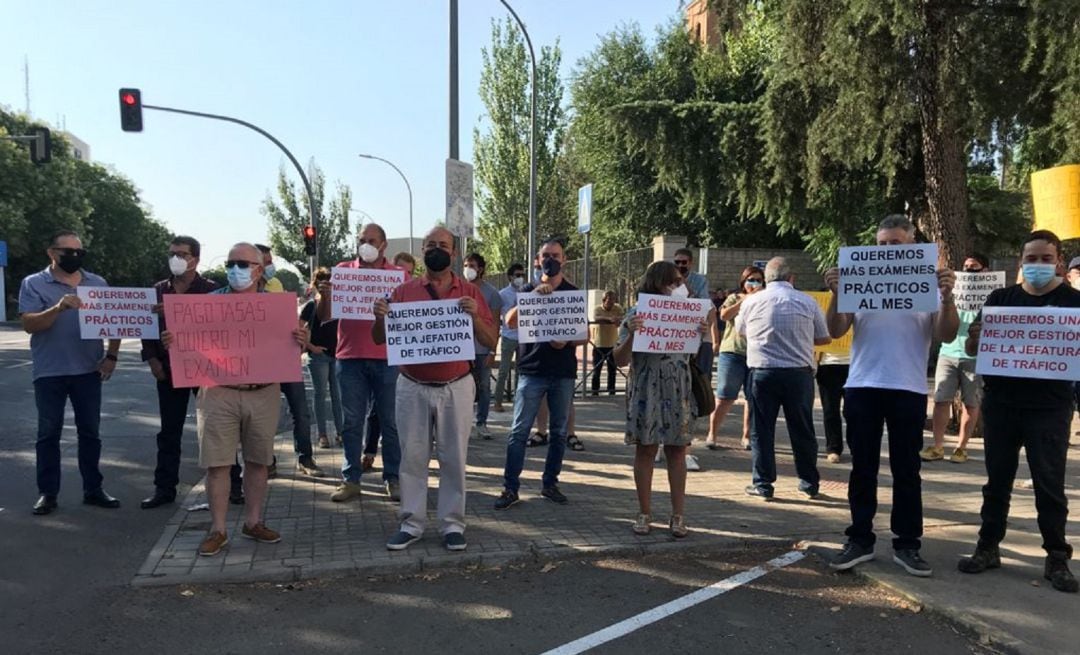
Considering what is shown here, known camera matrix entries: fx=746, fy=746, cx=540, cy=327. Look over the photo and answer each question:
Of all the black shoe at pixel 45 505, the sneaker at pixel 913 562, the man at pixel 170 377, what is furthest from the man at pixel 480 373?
the sneaker at pixel 913 562

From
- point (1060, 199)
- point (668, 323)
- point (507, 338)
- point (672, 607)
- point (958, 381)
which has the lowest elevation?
point (672, 607)

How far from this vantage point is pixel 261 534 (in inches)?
195

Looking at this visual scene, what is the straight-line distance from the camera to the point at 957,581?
434 cm

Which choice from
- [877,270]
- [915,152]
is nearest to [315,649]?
[877,270]

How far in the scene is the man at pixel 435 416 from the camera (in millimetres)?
4832

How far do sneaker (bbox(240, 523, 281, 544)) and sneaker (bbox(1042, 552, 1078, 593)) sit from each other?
4.73 meters

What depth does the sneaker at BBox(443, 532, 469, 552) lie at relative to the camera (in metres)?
4.77

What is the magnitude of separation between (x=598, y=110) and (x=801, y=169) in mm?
11518

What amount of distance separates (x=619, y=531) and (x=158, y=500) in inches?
144

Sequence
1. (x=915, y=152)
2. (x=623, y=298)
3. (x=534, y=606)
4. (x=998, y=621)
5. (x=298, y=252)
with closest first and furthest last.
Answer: (x=998, y=621), (x=534, y=606), (x=915, y=152), (x=623, y=298), (x=298, y=252)

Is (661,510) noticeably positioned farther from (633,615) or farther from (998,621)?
(998,621)

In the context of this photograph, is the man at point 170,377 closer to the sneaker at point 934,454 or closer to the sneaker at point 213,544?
the sneaker at point 213,544

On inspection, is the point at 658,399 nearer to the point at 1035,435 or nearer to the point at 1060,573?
the point at 1035,435

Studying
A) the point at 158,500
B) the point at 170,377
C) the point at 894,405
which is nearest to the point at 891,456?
the point at 894,405
